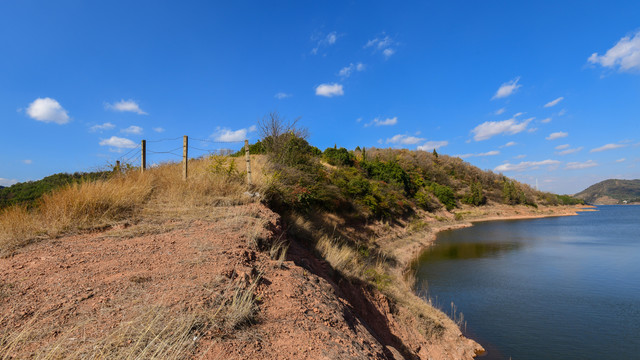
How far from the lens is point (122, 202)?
284 inches

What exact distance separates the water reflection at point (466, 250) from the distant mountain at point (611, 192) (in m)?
130

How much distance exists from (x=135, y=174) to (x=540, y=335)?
12959 millimetres

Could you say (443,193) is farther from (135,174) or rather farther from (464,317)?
(135,174)

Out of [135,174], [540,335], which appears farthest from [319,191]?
[540,335]

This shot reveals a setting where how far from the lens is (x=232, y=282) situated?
12.5 ft

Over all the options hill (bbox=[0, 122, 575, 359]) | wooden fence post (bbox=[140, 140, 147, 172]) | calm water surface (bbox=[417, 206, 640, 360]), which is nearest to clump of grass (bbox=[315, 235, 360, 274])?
hill (bbox=[0, 122, 575, 359])

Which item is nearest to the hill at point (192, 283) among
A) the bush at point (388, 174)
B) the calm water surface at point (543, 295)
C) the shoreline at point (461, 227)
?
the calm water surface at point (543, 295)

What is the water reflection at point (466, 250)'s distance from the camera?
736 inches

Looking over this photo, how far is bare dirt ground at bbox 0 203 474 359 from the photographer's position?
2.63 m

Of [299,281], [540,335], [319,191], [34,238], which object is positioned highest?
[319,191]

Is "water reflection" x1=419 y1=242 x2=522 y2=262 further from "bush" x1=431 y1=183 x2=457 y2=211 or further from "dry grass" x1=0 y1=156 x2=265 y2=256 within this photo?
"bush" x1=431 y1=183 x2=457 y2=211

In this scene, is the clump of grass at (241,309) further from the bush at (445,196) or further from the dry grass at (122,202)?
the bush at (445,196)

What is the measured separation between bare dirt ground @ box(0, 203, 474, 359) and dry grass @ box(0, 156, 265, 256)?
2.18 feet

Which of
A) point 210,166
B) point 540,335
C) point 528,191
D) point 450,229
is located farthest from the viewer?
point 528,191
